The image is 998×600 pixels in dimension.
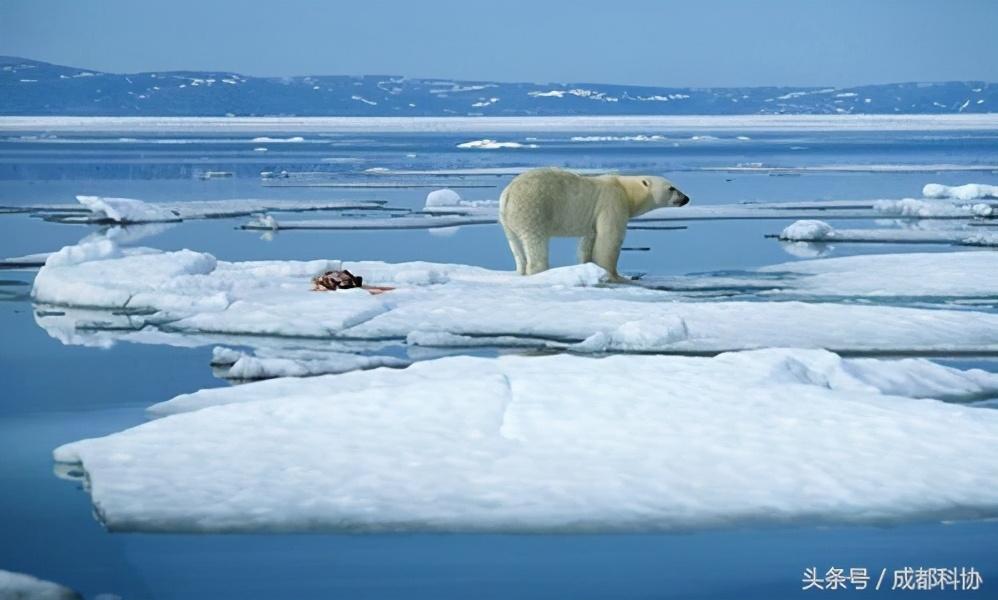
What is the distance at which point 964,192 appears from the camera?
21.1 m

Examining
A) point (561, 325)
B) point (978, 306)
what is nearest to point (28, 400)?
point (561, 325)

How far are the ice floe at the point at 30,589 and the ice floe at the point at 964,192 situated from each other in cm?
1841

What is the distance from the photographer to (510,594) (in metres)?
4.00

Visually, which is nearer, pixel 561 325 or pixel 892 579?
pixel 892 579

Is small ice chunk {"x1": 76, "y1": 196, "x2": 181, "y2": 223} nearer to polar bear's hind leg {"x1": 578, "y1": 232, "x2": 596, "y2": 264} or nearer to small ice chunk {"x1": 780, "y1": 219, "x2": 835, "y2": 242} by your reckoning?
small ice chunk {"x1": 780, "y1": 219, "x2": 835, "y2": 242}

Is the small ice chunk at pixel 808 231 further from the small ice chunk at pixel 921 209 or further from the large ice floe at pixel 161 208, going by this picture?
the large ice floe at pixel 161 208

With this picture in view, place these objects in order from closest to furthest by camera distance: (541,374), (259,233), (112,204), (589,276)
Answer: (541,374)
(589,276)
(259,233)
(112,204)

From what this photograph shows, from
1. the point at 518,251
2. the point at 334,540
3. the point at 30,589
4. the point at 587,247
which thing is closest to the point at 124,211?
the point at 518,251

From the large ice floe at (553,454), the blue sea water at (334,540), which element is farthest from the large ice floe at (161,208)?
the large ice floe at (553,454)

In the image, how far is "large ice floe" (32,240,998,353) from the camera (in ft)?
25.7

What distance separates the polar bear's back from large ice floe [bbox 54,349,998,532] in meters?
3.94

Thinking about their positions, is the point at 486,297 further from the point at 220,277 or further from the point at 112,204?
the point at 112,204

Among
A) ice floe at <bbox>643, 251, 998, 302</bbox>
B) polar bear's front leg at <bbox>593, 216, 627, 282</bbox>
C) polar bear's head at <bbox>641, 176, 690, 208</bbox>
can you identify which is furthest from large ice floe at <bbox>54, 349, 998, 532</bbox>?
polar bear's head at <bbox>641, 176, 690, 208</bbox>

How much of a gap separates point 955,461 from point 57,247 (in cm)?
1026
